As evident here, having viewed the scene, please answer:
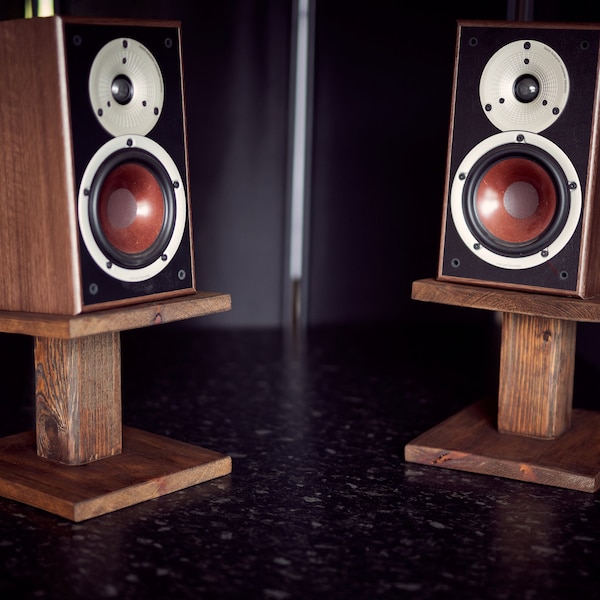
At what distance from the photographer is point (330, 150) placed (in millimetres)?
2605

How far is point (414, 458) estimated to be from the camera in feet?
5.20

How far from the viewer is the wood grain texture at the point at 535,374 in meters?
1.56

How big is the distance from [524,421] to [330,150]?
1.21 metres

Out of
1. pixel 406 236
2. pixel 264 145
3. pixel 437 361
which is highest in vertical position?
pixel 264 145

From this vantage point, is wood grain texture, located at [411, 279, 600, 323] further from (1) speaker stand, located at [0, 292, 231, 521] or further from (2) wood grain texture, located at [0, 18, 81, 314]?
(2) wood grain texture, located at [0, 18, 81, 314]

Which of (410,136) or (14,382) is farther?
(410,136)

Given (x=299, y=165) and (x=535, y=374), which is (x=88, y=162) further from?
(x=299, y=165)

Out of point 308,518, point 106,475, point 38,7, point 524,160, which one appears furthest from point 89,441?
point 38,7

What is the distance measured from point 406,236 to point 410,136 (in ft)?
0.89

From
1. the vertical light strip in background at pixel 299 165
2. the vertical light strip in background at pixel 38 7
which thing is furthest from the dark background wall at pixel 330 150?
the vertical light strip in background at pixel 38 7

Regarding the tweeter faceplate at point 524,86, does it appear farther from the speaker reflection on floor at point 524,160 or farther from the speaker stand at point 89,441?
the speaker stand at point 89,441

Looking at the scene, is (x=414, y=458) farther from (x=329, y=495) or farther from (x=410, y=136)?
(x=410, y=136)

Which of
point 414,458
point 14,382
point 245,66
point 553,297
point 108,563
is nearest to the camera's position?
point 108,563

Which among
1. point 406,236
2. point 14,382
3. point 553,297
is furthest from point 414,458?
point 406,236
